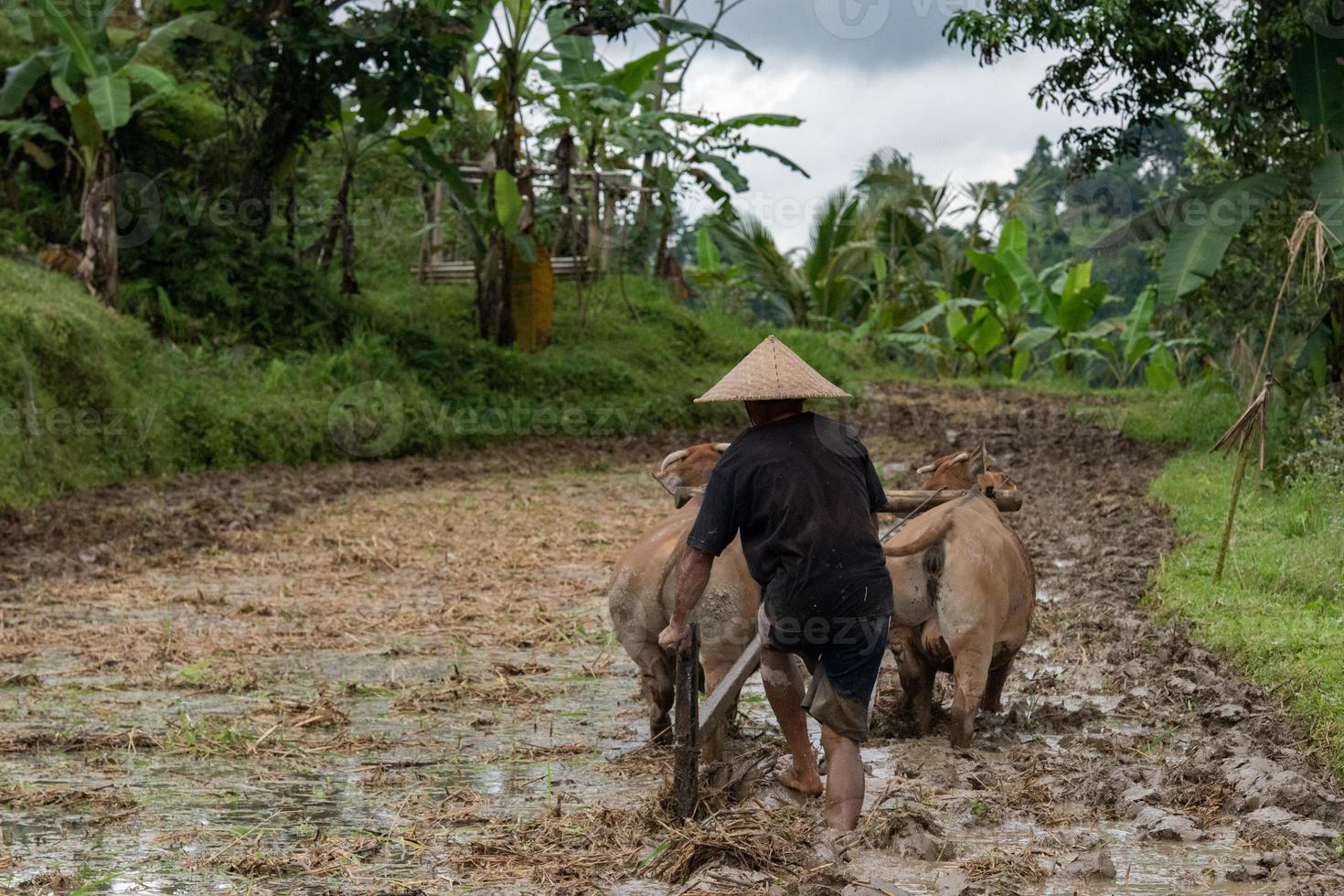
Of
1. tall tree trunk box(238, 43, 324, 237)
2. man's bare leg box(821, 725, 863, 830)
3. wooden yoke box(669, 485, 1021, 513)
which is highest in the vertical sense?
tall tree trunk box(238, 43, 324, 237)

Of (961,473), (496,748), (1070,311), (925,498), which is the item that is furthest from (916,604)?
(1070,311)

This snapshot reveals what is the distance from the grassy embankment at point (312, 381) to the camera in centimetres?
1453

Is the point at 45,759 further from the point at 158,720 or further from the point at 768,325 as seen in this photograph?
the point at 768,325

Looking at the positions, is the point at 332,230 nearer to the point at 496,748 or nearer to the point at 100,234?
the point at 100,234

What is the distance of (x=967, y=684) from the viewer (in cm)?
642

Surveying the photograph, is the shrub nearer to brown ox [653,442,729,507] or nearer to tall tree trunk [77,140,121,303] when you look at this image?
brown ox [653,442,729,507]

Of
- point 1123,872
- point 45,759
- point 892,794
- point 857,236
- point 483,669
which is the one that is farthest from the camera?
point 857,236

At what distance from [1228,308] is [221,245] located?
38.6 feet

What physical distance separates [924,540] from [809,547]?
1334 millimetres

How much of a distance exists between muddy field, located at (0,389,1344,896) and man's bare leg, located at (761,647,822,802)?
0.11 meters

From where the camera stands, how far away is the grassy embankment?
1453 centimetres

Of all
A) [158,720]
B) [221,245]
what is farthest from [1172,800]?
[221,245]

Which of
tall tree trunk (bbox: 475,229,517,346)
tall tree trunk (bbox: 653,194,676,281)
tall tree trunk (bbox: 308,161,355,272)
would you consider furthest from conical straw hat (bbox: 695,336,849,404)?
tall tree trunk (bbox: 653,194,676,281)

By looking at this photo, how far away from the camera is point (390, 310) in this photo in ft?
73.2
